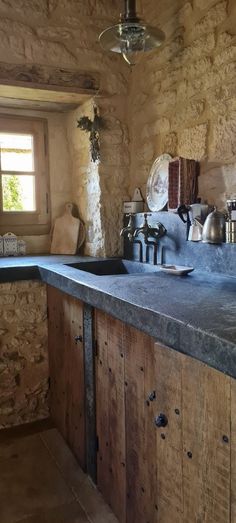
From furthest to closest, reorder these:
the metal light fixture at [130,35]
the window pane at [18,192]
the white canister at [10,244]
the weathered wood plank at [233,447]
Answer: the window pane at [18,192] < the white canister at [10,244] < the metal light fixture at [130,35] < the weathered wood plank at [233,447]

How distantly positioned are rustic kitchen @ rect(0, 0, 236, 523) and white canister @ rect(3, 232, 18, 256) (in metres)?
0.02

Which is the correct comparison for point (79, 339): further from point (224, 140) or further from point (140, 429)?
point (224, 140)

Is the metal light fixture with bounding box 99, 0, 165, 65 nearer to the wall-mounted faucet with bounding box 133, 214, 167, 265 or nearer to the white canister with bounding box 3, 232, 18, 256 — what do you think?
the wall-mounted faucet with bounding box 133, 214, 167, 265

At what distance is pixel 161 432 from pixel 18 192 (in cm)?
205

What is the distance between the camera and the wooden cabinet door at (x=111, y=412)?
1377mm

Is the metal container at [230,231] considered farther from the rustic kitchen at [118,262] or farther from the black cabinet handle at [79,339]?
the black cabinet handle at [79,339]

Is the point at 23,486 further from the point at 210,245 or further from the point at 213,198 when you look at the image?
the point at 213,198

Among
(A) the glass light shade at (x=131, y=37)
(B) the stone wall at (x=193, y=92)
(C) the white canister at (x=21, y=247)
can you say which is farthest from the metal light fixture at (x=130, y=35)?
(C) the white canister at (x=21, y=247)

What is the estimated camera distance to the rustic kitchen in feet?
3.25

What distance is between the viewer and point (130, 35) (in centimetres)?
166

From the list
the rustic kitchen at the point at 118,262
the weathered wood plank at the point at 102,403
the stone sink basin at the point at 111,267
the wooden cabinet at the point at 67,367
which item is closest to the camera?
the rustic kitchen at the point at 118,262

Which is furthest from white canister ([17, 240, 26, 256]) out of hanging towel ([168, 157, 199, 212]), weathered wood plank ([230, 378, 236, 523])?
weathered wood plank ([230, 378, 236, 523])

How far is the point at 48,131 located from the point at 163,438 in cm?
226

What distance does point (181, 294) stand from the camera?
126cm
